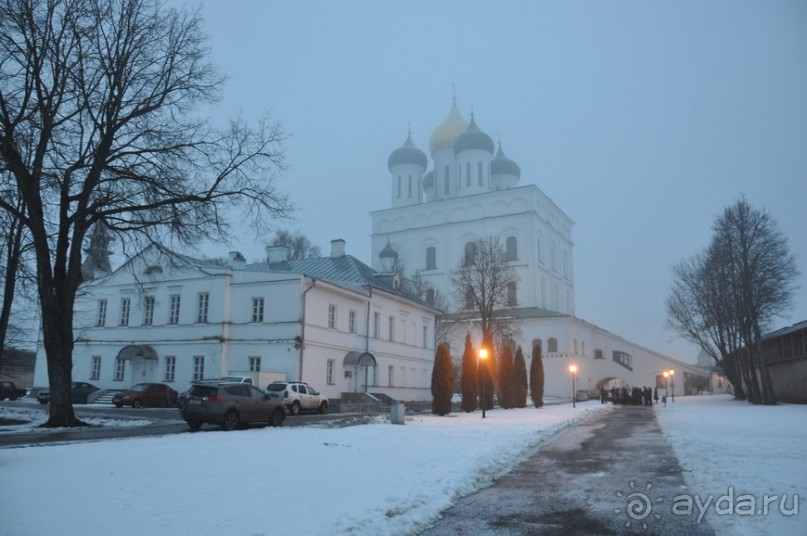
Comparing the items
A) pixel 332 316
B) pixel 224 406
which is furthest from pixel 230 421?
pixel 332 316

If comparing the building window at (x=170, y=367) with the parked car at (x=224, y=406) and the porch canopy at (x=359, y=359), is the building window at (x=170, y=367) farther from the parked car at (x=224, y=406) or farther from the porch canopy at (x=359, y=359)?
the parked car at (x=224, y=406)

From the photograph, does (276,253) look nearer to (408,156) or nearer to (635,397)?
(635,397)

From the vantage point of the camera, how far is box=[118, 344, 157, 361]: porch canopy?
36969mm

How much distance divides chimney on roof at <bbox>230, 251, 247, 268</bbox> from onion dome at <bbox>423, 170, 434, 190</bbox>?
4873 centimetres

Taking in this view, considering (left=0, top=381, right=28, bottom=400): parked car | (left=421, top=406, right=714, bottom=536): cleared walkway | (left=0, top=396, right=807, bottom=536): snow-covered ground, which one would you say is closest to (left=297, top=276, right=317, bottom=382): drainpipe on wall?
(left=0, top=396, right=807, bottom=536): snow-covered ground

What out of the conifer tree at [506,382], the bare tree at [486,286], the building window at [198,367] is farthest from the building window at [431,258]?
the building window at [198,367]

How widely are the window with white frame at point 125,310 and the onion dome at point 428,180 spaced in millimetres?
52388

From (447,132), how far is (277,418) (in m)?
68.7

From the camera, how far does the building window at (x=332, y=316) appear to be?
35719 mm

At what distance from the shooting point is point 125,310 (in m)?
39.7

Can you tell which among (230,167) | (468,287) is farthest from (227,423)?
(468,287)

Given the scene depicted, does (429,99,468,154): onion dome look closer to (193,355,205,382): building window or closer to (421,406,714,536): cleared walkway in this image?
(193,355,205,382): building window

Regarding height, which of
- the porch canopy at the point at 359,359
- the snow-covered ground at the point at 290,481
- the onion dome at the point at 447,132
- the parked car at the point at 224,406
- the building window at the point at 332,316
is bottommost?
the snow-covered ground at the point at 290,481

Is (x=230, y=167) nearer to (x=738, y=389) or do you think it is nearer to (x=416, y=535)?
(x=416, y=535)
